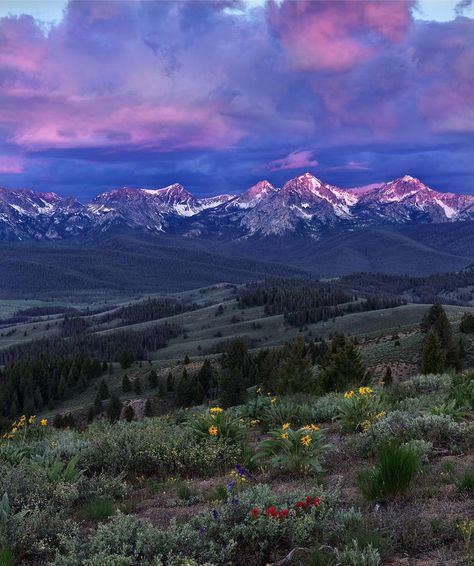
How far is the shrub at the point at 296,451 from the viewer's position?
9.49m

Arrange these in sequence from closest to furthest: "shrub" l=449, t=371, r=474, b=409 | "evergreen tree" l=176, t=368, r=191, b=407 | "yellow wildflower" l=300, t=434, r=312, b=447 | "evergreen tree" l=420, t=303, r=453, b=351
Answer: "yellow wildflower" l=300, t=434, r=312, b=447 < "shrub" l=449, t=371, r=474, b=409 < "evergreen tree" l=420, t=303, r=453, b=351 < "evergreen tree" l=176, t=368, r=191, b=407

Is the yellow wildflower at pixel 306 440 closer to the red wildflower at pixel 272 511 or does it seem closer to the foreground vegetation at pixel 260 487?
the foreground vegetation at pixel 260 487

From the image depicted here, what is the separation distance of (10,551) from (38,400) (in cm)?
13328

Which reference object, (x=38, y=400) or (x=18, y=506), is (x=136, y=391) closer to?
(x=38, y=400)

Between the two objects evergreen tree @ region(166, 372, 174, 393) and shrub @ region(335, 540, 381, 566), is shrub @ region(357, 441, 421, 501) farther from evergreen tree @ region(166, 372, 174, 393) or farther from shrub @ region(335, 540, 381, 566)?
evergreen tree @ region(166, 372, 174, 393)

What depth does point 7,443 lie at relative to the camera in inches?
460

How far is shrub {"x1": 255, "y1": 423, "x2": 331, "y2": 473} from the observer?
9.49 metres

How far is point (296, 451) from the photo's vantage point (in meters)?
9.84

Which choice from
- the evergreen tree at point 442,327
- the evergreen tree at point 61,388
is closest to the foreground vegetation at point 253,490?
the evergreen tree at point 442,327

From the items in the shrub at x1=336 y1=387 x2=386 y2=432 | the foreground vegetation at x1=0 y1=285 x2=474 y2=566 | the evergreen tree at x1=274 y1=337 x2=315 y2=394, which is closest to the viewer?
the foreground vegetation at x1=0 y1=285 x2=474 y2=566

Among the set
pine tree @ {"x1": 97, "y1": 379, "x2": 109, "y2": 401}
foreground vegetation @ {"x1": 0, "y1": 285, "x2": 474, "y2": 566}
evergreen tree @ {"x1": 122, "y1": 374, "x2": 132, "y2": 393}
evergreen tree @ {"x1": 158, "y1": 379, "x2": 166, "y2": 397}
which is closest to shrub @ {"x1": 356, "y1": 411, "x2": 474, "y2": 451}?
foreground vegetation @ {"x1": 0, "y1": 285, "x2": 474, "y2": 566}

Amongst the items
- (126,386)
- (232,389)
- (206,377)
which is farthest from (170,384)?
(232,389)

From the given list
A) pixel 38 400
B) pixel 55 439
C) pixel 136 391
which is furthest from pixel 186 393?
pixel 55 439

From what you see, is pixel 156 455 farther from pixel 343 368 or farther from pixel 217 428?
pixel 343 368
